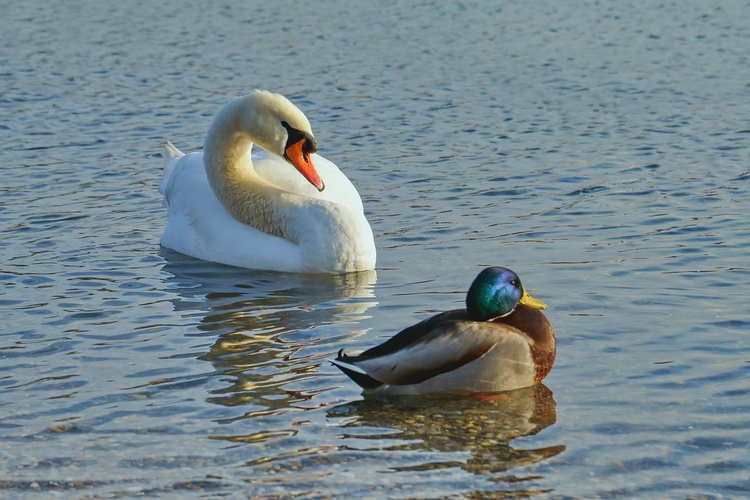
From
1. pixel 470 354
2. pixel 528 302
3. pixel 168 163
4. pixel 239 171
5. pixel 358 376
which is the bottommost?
pixel 358 376

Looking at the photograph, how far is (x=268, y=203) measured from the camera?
377 inches

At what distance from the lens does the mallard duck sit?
6418 millimetres

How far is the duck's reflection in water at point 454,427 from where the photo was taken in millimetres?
5734

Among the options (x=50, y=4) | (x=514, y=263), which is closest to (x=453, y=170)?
(x=514, y=263)

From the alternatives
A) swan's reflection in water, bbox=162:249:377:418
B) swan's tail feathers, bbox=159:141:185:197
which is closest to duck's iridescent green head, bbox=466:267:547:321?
swan's reflection in water, bbox=162:249:377:418

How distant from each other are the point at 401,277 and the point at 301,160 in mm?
1301

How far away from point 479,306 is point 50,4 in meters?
19.5

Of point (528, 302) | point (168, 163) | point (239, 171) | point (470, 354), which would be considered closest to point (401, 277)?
point (239, 171)

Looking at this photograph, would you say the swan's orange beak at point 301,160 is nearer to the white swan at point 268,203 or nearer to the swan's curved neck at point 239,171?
the white swan at point 268,203

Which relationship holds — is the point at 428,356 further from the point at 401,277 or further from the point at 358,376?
the point at 401,277

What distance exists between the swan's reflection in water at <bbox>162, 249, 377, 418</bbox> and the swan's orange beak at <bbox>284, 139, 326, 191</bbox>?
790 millimetres

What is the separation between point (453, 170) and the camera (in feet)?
39.1

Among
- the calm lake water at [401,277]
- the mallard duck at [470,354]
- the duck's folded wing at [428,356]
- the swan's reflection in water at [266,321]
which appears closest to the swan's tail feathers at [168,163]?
the calm lake water at [401,277]

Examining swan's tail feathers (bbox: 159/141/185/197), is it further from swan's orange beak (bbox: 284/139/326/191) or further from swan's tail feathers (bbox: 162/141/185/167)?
swan's orange beak (bbox: 284/139/326/191)
